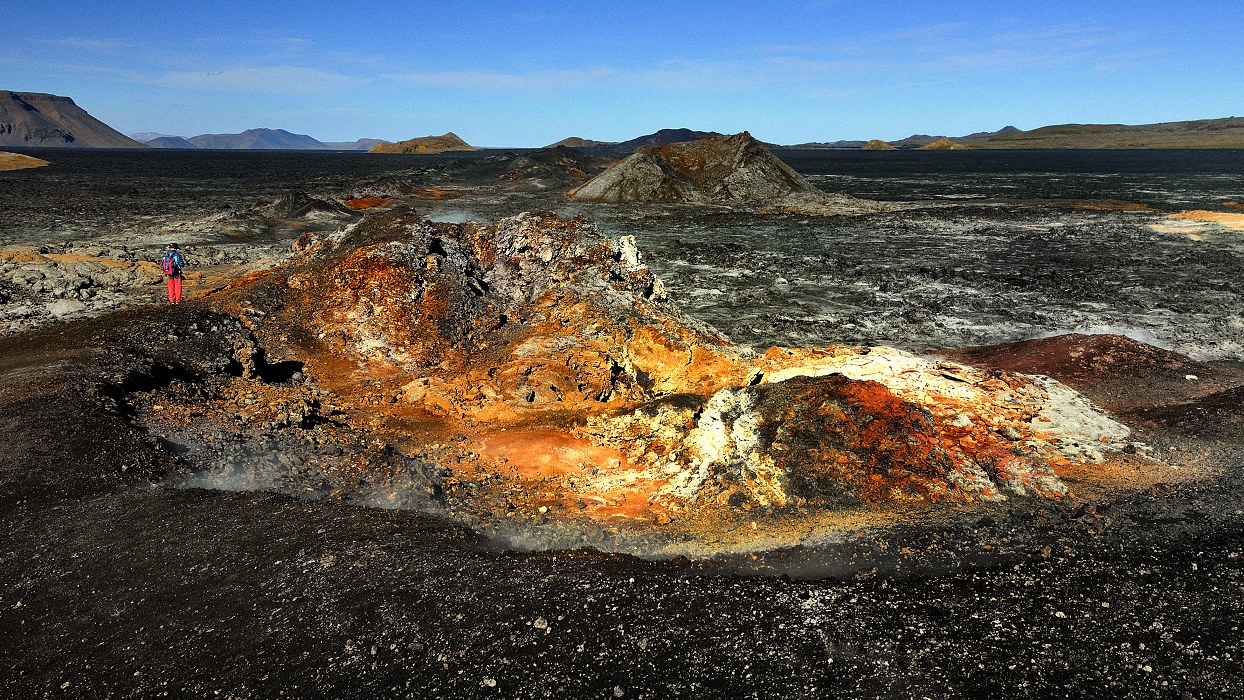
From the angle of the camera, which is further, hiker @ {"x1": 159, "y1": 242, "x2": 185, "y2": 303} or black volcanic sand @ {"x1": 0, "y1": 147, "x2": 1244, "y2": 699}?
hiker @ {"x1": 159, "y1": 242, "x2": 185, "y2": 303}

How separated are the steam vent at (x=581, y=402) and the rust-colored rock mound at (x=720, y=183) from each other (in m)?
30.3

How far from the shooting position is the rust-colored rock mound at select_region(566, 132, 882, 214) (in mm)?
42875

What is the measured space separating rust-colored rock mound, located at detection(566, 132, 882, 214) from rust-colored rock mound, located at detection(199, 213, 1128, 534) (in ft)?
100

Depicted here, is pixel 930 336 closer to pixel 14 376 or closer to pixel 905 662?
pixel 905 662

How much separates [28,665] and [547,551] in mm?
4044

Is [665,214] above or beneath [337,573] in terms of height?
above

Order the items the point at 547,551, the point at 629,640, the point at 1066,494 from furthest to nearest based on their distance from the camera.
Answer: the point at 1066,494 < the point at 547,551 < the point at 629,640

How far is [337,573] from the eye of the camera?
6.07 metres

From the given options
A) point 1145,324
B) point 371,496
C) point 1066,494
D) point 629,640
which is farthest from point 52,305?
point 1145,324

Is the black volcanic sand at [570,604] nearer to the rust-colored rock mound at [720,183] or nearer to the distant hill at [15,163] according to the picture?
the rust-colored rock mound at [720,183]

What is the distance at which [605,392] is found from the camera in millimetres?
10945

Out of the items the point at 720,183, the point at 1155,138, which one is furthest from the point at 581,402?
the point at 1155,138

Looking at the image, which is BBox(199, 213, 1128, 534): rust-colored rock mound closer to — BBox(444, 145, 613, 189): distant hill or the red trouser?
the red trouser

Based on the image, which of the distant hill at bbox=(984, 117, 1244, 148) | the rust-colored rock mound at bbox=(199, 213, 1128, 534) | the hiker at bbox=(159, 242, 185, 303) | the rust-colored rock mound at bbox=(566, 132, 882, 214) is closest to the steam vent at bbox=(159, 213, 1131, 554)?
the rust-colored rock mound at bbox=(199, 213, 1128, 534)
